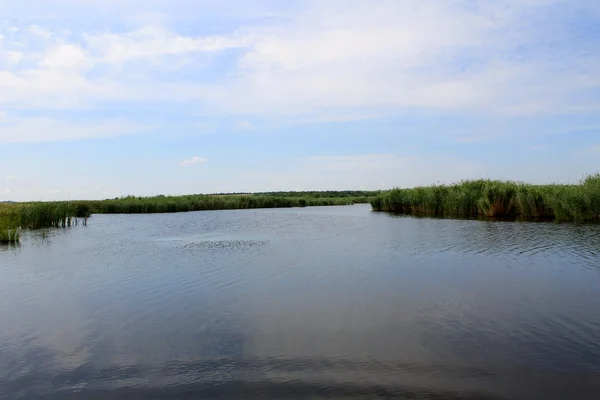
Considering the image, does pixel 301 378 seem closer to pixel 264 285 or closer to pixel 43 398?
pixel 43 398

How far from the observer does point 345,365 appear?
586cm

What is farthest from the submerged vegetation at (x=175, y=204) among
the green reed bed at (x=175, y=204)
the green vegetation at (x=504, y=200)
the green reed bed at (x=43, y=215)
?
the green reed bed at (x=43, y=215)

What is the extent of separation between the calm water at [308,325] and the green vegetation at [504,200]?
1092 cm

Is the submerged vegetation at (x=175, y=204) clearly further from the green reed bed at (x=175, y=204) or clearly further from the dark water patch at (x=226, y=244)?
the dark water patch at (x=226, y=244)

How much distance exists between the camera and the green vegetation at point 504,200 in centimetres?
2409

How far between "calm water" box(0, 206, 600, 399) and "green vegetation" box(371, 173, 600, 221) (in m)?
10.9

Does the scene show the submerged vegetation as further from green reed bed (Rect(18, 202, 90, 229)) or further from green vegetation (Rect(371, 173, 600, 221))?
green reed bed (Rect(18, 202, 90, 229))

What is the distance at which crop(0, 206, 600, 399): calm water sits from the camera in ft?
17.7

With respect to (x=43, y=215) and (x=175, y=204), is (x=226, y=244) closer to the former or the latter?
(x=43, y=215)

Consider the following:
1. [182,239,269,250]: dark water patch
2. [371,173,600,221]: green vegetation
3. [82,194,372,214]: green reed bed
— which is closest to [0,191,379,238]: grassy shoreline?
[82,194,372,214]: green reed bed

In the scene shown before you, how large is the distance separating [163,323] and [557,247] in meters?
12.8

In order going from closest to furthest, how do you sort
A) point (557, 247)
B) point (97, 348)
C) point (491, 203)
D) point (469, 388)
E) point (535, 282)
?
point (469, 388) < point (97, 348) < point (535, 282) < point (557, 247) < point (491, 203)

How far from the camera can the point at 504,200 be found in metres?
29.4

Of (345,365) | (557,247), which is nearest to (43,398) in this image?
(345,365)
